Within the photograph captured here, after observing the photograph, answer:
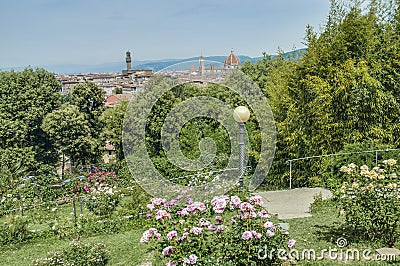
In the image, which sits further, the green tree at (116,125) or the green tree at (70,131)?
the green tree at (70,131)

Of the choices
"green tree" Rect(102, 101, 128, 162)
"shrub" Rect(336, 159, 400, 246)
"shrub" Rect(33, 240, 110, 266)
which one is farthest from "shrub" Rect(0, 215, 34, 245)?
"green tree" Rect(102, 101, 128, 162)

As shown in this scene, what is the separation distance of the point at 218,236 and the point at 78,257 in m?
2.10

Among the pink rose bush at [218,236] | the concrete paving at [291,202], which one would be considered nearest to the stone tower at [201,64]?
the concrete paving at [291,202]

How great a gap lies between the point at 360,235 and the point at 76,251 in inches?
131

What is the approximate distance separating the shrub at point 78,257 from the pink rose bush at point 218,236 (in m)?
1.52

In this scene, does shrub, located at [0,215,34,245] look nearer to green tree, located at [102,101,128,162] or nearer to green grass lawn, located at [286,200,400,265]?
green grass lawn, located at [286,200,400,265]

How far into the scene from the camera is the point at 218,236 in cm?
341

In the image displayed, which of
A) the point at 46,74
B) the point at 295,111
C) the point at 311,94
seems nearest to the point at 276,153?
the point at 295,111

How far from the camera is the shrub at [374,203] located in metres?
3.90

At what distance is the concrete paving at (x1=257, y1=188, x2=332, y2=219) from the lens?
628 cm

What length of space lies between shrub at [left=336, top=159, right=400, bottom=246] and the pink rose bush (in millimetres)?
964

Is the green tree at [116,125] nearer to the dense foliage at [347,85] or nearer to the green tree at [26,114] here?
the green tree at [26,114]

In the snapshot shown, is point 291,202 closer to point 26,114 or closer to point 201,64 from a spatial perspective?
point 201,64

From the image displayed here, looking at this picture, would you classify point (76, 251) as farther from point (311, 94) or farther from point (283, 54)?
point (283, 54)
